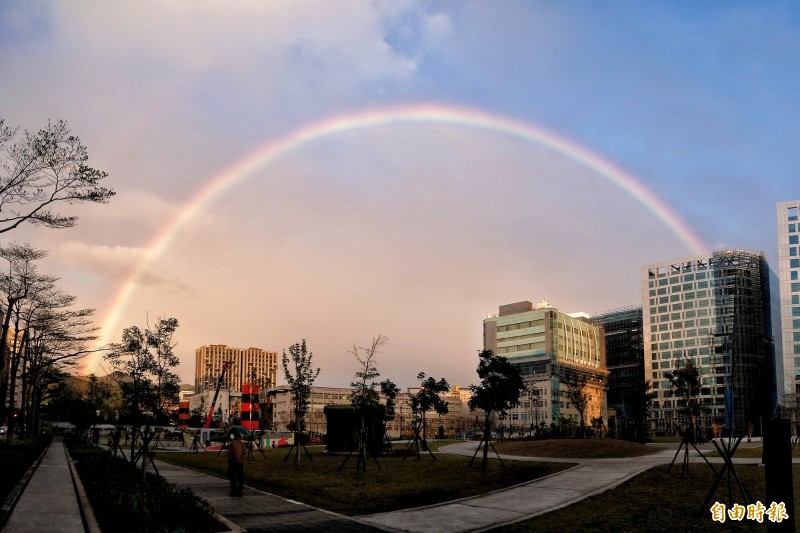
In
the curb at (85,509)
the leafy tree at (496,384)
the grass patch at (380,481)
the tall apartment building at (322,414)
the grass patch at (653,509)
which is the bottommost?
the tall apartment building at (322,414)

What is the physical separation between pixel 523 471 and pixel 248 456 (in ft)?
69.0

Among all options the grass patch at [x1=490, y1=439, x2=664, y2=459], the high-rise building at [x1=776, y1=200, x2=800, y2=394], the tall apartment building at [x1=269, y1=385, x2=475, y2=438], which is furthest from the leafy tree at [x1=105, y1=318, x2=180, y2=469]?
the high-rise building at [x1=776, y1=200, x2=800, y2=394]

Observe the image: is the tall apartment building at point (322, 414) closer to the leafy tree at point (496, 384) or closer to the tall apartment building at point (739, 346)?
the tall apartment building at point (739, 346)

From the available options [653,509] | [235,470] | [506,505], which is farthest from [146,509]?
[653,509]

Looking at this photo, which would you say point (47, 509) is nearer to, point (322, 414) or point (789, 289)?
point (322, 414)

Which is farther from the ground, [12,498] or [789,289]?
[789,289]

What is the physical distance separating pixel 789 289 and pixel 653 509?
166 metres

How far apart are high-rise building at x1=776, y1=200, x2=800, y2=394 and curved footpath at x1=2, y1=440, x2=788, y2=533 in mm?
152255

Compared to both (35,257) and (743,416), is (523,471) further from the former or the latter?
(743,416)

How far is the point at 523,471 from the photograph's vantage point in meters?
28.1

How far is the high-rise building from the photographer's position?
154m

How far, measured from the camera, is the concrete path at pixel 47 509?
12.8 m

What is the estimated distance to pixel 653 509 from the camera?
18.1 meters

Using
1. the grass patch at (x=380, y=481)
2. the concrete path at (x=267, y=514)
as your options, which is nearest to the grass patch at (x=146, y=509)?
the concrete path at (x=267, y=514)
